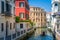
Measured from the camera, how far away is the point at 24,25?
38.7m

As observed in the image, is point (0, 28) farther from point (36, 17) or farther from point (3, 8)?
point (36, 17)

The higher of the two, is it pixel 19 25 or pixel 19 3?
pixel 19 3

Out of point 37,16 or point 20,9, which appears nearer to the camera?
point 20,9

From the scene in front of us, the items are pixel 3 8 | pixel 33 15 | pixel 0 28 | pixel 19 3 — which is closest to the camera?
pixel 0 28

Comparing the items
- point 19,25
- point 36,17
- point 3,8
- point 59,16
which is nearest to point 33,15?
point 36,17

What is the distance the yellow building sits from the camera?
88094 millimetres

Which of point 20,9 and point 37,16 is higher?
point 20,9

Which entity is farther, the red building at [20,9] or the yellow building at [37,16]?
the yellow building at [37,16]

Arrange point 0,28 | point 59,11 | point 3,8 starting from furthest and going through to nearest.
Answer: point 59,11, point 3,8, point 0,28

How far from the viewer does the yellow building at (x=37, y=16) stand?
88.1 meters

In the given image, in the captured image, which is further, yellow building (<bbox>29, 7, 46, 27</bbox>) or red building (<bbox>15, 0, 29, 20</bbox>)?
yellow building (<bbox>29, 7, 46, 27</bbox>)

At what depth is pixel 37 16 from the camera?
91.2 metres

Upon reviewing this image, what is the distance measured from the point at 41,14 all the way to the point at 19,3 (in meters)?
51.3

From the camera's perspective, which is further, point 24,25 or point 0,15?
point 24,25
